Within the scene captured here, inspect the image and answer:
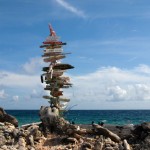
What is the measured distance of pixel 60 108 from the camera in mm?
29719

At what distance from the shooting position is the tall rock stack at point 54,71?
29703mm

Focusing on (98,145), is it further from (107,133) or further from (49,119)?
(49,119)

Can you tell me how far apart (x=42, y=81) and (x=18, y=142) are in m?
5.49

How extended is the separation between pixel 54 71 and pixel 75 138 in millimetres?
5852

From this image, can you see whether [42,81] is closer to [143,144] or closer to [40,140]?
[40,140]

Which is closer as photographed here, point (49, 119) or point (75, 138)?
point (75, 138)

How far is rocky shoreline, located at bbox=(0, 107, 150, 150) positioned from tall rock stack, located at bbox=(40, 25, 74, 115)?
269 cm

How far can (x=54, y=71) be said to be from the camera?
29.8m

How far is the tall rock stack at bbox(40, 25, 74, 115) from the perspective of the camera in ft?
97.5

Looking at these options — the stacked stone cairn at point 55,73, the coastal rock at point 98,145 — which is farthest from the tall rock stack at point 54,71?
the coastal rock at point 98,145

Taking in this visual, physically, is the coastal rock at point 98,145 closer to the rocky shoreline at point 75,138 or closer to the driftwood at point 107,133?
the rocky shoreline at point 75,138

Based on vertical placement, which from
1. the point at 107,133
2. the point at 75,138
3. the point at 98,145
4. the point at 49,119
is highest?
the point at 49,119

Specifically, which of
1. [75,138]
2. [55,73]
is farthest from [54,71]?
[75,138]

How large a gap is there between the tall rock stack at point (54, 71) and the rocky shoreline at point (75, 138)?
269 cm
